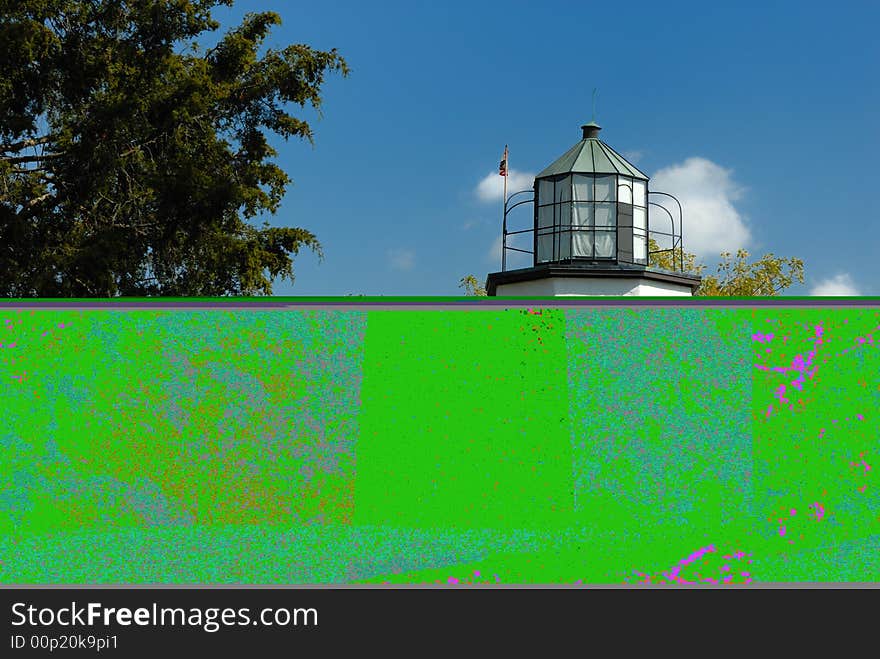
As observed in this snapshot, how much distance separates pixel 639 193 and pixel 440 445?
26.4 feet

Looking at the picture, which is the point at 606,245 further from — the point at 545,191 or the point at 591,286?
the point at 545,191

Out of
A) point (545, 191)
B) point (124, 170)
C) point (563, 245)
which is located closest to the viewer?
point (563, 245)

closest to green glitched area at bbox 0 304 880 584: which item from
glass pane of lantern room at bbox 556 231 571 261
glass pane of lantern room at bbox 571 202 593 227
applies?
glass pane of lantern room at bbox 556 231 571 261

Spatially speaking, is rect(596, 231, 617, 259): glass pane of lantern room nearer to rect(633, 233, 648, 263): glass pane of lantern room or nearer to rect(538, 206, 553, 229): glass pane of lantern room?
rect(633, 233, 648, 263): glass pane of lantern room

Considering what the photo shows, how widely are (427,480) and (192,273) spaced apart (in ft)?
41.3

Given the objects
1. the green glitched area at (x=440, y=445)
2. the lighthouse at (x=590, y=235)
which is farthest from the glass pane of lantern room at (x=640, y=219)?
the green glitched area at (x=440, y=445)

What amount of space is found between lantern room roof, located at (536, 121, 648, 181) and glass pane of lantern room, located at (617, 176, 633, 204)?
0.27 feet

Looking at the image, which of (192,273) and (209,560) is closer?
(209,560)

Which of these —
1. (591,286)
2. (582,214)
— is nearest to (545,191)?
(582,214)

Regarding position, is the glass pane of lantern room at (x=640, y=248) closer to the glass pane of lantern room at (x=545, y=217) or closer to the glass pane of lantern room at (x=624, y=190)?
the glass pane of lantern room at (x=624, y=190)

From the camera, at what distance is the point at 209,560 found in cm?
582

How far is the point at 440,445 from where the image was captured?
597 centimetres
